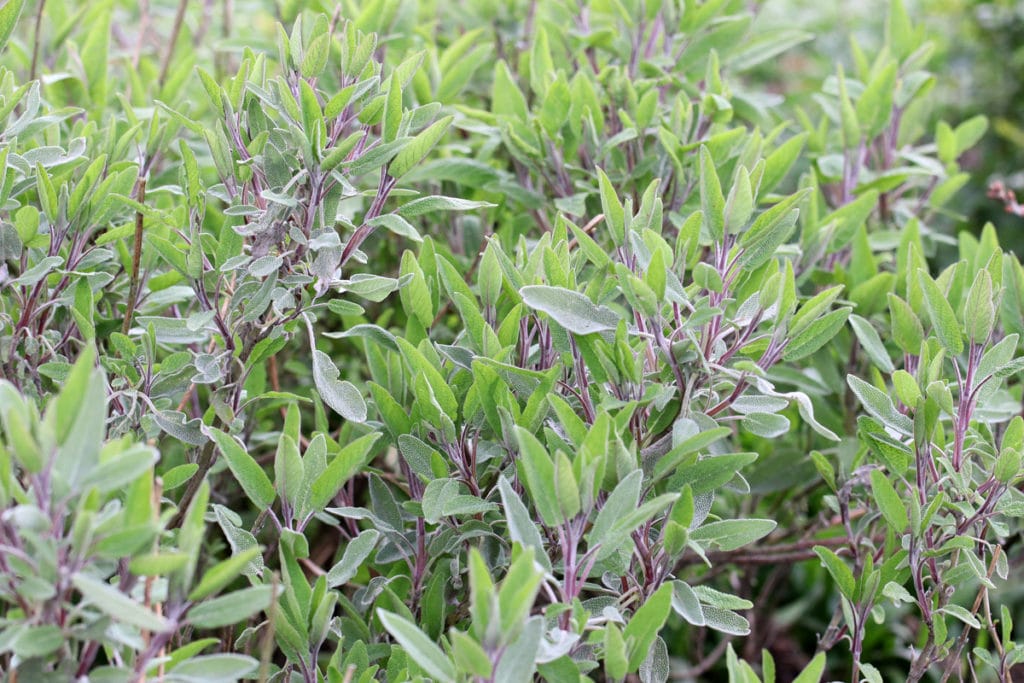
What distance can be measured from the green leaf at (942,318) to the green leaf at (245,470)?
871 millimetres

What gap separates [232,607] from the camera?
2.89ft

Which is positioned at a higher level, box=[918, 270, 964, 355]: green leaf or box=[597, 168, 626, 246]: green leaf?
box=[597, 168, 626, 246]: green leaf

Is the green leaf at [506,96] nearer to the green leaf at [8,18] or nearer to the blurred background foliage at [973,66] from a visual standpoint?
the green leaf at [8,18]

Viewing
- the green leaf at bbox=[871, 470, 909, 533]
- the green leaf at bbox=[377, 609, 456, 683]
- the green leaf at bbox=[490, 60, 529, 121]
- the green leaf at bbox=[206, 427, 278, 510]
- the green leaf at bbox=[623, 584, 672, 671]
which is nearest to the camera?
the green leaf at bbox=[377, 609, 456, 683]

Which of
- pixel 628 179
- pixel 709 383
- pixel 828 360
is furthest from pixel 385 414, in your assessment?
pixel 828 360

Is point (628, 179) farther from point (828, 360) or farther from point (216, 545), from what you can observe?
point (216, 545)

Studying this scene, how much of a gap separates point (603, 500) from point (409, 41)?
3.83 ft

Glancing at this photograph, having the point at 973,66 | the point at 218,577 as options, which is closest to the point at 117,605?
the point at 218,577

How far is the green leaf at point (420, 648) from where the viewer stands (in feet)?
2.94

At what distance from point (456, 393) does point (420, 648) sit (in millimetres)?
422

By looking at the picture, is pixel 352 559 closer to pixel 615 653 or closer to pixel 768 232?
pixel 615 653

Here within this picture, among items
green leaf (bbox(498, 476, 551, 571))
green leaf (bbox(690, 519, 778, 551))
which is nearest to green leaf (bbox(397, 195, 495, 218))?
green leaf (bbox(498, 476, 551, 571))

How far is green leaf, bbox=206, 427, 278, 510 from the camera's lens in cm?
113

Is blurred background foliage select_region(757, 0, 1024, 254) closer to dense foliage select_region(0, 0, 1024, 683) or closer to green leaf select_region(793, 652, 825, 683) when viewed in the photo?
dense foliage select_region(0, 0, 1024, 683)
